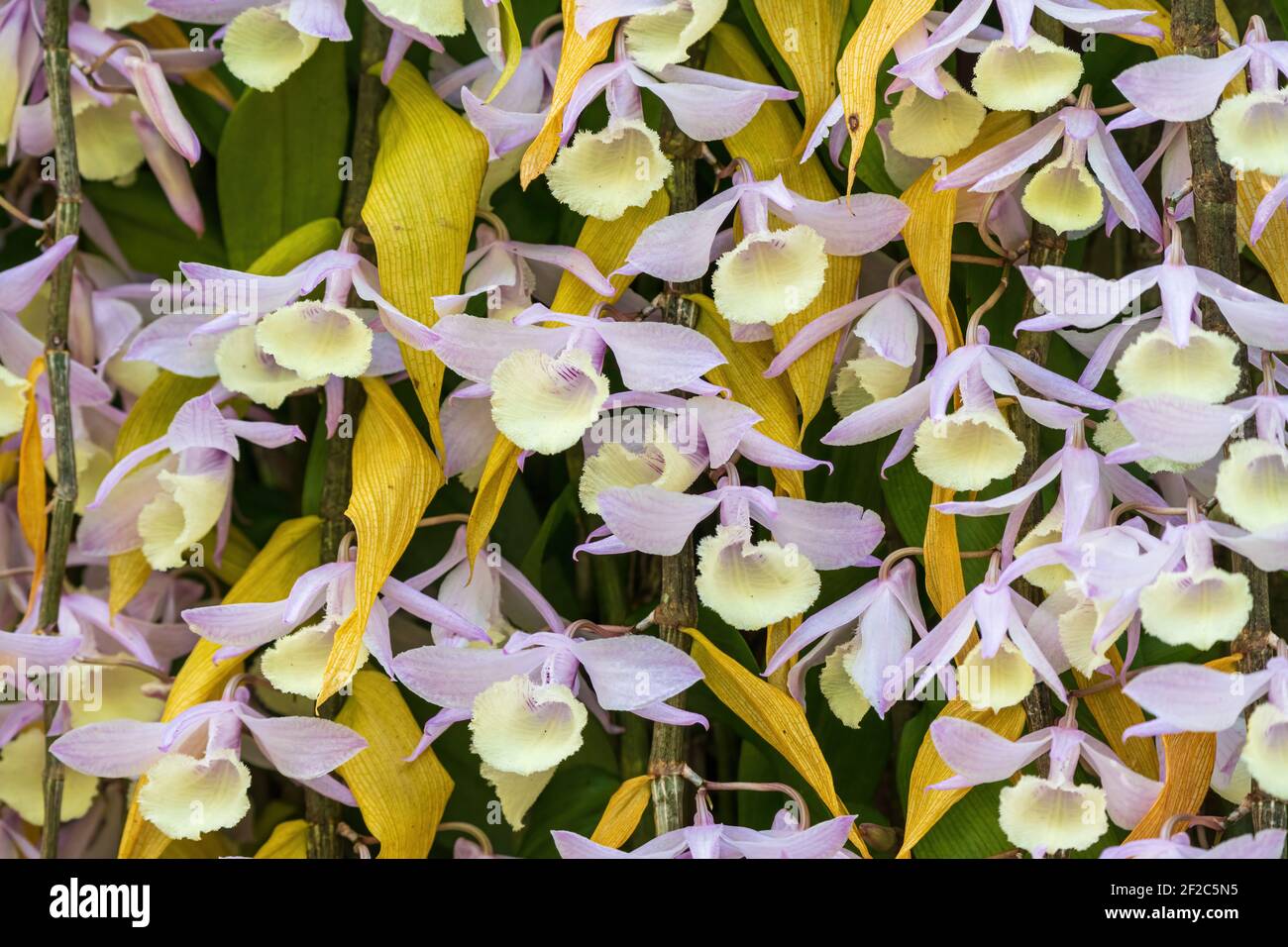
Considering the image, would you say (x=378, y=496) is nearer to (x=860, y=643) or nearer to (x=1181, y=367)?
(x=860, y=643)

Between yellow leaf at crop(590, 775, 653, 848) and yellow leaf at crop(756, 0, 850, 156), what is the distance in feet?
1.43

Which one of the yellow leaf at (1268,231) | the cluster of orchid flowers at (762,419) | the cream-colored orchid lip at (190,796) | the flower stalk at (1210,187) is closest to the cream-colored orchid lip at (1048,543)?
the cluster of orchid flowers at (762,419)

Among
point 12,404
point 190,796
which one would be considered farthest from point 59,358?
point 190,796

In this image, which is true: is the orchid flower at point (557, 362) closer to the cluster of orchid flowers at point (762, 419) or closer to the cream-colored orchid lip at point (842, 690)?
the cluster of orchid flowers at point (762, 419)

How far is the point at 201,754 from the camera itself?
30.9 inches

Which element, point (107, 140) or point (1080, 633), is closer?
point (1080, 633)

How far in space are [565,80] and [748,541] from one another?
0.30 meters

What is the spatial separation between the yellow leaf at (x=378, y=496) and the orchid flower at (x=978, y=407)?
1.00ft

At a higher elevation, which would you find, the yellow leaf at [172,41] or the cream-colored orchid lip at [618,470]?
the yellow leaf at [172,41]

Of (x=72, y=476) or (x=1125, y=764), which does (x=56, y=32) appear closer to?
(x=72, y=476)

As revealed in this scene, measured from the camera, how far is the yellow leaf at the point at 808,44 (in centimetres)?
75

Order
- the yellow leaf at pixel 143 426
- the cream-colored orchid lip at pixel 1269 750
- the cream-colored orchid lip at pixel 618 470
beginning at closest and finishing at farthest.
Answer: the cream-colored orchid lip at pixel 1269 750 → the cream-colored orchid lip at pixel 618 470 → the yellow leaf at pixel 143 426

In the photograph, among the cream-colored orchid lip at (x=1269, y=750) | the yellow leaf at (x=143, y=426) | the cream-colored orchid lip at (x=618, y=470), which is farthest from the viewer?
the yellow leaf at (x=143, y=426)

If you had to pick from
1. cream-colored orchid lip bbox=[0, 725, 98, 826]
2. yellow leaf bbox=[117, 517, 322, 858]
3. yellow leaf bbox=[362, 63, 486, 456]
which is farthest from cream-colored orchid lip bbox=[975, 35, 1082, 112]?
cream-colored orchid lip bbox=[0, 725, 98, 826]
